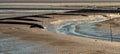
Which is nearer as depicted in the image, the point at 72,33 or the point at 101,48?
the point at 101,48

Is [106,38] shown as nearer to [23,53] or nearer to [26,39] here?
[26,39]

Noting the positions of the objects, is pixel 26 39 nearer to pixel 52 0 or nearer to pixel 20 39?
pixel 20 39

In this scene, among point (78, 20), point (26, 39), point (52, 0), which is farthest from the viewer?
point (52, 0)

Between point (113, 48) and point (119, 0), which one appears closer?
point (113, 48)

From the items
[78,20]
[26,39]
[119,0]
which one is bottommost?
[119,0]

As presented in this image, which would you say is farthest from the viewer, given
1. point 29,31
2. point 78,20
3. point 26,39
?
point 78,20

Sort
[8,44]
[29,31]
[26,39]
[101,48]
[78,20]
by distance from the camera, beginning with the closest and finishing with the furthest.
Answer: [101,48]
[8,44]
[26,39]
[29,31]
[78,20]

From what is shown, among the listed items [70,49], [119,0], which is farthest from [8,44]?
[119,0]

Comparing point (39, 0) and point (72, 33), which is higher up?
point (72, 33)

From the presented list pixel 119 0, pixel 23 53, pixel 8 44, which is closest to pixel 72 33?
pixel 8 44
